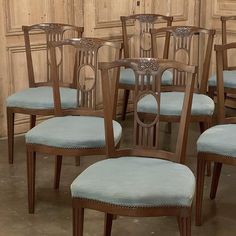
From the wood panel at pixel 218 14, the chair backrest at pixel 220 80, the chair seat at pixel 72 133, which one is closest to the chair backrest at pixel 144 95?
the chair seat at pixel 72 133

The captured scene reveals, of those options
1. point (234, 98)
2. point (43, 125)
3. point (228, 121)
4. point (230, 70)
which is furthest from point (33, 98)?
point (234, 98)

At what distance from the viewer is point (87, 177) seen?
2.12 meters

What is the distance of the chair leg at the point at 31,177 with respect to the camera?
2.70 m

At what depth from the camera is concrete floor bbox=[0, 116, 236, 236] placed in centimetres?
262

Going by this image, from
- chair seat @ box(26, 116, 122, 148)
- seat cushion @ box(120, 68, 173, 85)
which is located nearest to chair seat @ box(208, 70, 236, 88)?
seat cushion @ box(120, 68, 173, 85)

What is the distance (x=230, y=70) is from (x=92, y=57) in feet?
4.98

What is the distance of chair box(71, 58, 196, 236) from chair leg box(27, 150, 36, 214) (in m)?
0.54

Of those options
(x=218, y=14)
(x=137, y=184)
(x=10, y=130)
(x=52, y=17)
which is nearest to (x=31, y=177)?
(x=10, y=130)

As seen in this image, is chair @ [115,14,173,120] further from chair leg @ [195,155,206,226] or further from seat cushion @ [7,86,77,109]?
chair leg @ [195,155,206,226]

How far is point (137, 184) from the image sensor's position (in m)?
2.03

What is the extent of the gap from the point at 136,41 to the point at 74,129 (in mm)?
1964

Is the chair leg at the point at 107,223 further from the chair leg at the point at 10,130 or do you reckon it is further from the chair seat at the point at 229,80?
the chair seat at the point at 229,80

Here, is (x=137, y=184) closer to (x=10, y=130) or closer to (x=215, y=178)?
(x=215, y=178)

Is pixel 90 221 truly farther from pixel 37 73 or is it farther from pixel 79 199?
pixel 37 73
